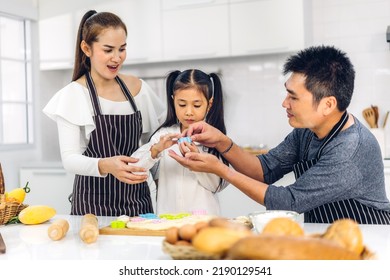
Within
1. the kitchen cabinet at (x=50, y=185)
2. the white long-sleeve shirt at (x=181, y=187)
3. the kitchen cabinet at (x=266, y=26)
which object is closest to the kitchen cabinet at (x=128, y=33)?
the kitchen cabinet at (x=266, y=26)

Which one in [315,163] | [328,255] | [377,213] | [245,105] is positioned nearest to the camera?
[328,255]

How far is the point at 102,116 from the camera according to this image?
7.14 feet

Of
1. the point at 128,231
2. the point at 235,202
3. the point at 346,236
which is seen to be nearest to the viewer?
the point at 346,236

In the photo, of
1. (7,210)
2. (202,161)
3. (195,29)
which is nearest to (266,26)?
(195,29)

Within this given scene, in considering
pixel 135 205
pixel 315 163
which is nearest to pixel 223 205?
pixel 135 205

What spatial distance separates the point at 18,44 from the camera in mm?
4699

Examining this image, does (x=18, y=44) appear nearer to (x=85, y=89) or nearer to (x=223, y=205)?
(x=223, y=205)

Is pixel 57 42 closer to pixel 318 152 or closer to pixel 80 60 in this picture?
pixel 80 60

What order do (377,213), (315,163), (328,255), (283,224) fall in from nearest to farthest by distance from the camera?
(328,255) < (283,224) < (377,213) < (315,163)

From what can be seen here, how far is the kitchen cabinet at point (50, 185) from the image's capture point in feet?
13.9

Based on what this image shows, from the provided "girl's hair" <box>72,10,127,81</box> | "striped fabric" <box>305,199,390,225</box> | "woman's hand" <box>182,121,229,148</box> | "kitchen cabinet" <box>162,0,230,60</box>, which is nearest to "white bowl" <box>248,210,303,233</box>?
"striped fabric" <box>305,199,390,225</box>

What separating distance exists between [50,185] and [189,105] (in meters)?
2.56

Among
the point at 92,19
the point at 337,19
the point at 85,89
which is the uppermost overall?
the point at 337,19

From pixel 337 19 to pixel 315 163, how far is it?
2504 millimetres
